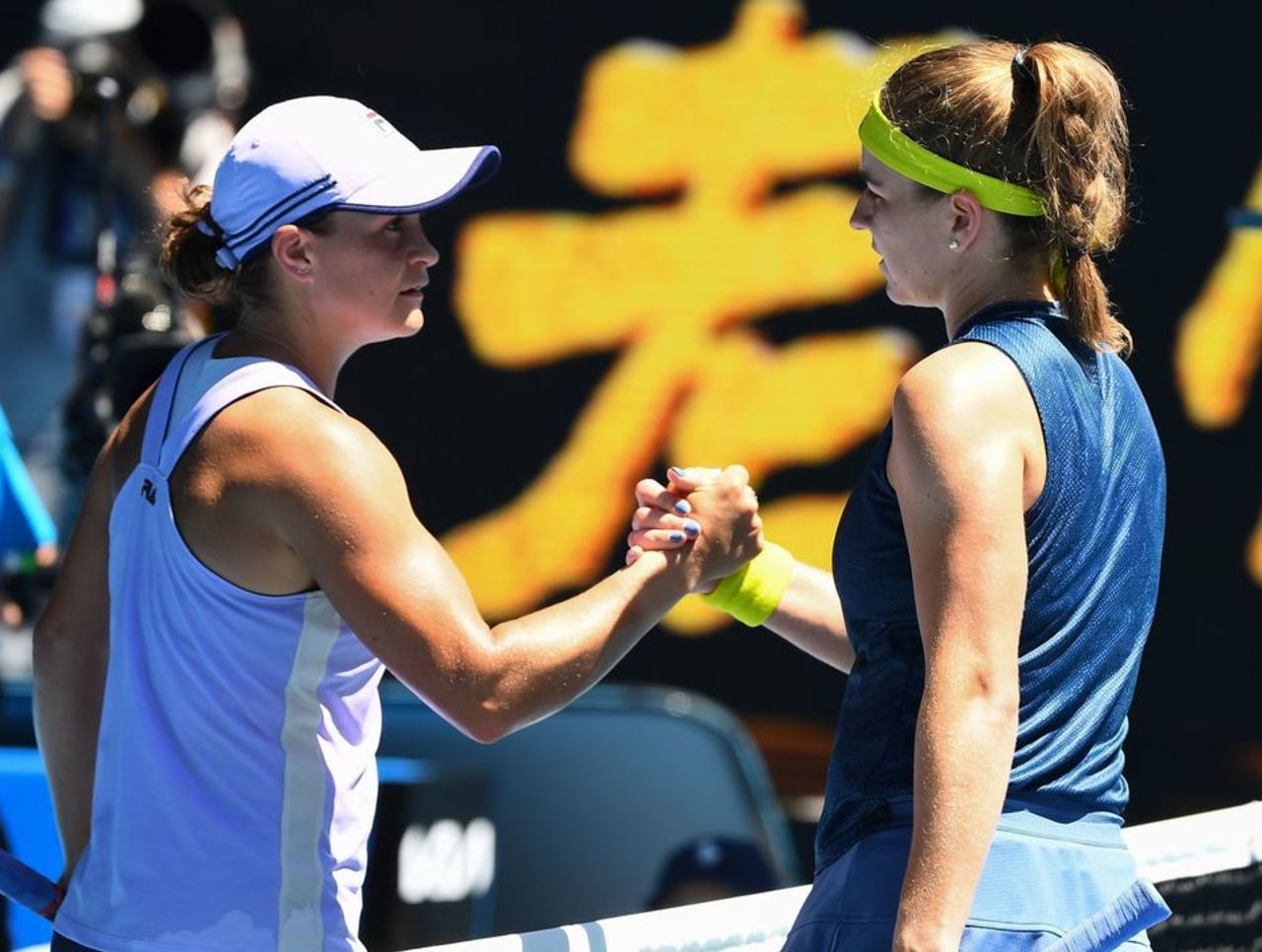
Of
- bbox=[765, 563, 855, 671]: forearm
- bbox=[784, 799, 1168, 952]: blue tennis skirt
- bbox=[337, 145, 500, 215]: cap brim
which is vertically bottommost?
bbox=[765, 563, 855, 671]: forearm

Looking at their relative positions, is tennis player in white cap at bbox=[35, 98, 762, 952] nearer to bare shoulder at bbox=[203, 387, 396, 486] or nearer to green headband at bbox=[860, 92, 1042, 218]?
bare shoulder at bbox=[203, 387, 396, 486]

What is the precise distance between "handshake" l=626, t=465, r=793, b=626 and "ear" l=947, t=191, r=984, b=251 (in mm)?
425

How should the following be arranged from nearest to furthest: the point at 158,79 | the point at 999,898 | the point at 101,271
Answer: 1. the point at 999,898
2. the point at 101,271
3. the point at 158,79

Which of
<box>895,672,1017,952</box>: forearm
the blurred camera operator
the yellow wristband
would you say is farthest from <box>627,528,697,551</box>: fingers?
the blurred camera operator

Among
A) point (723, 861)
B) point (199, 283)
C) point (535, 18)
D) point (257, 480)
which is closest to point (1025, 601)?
point (257, 480)

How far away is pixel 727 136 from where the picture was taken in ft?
17.9

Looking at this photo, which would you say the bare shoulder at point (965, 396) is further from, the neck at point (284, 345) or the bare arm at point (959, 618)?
the neck at point (284, 345)

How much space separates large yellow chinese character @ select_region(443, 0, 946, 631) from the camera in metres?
5.41

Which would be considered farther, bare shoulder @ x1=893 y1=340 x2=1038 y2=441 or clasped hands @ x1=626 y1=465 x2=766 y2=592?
clasped hands @ x1=626 y1=465 x2=766 y2=592

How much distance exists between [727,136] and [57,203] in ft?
6.17

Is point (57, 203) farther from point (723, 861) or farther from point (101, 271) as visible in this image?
point (723, 861)

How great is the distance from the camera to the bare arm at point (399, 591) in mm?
1919

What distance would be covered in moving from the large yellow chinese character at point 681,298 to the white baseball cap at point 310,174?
131 inches

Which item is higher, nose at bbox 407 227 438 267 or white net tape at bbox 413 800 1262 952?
nose at bbox 407 227 438 267
